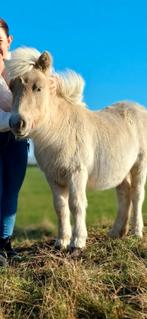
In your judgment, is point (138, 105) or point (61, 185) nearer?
point (61, 185)

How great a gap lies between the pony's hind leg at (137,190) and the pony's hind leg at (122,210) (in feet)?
0.37

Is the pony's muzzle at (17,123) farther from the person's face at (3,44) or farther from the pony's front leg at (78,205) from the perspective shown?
the person's face at (3,44)

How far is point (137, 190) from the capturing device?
27.2ft

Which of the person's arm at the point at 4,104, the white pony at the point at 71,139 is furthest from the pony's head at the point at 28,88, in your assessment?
the person's arm at the point at 4,104

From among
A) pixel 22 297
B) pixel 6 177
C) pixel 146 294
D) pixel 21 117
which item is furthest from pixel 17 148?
pixel 146 294

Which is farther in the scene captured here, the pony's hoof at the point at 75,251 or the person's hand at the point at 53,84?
the person's hand at the point at 53,84

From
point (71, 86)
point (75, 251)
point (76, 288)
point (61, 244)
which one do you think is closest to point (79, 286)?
point (76, 288)

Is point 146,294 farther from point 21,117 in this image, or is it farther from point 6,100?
point 6,100

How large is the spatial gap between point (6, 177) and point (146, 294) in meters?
3.02

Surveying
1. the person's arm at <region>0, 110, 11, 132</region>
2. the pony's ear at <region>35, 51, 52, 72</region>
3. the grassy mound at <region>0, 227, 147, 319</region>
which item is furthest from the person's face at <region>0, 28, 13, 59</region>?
the grassy mound at <region>0, 227, 147, 319</region>

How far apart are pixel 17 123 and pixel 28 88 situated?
48cm

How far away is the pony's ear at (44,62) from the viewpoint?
648cm

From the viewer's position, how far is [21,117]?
19.7 feet

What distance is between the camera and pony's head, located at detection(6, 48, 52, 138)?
6.05 m
